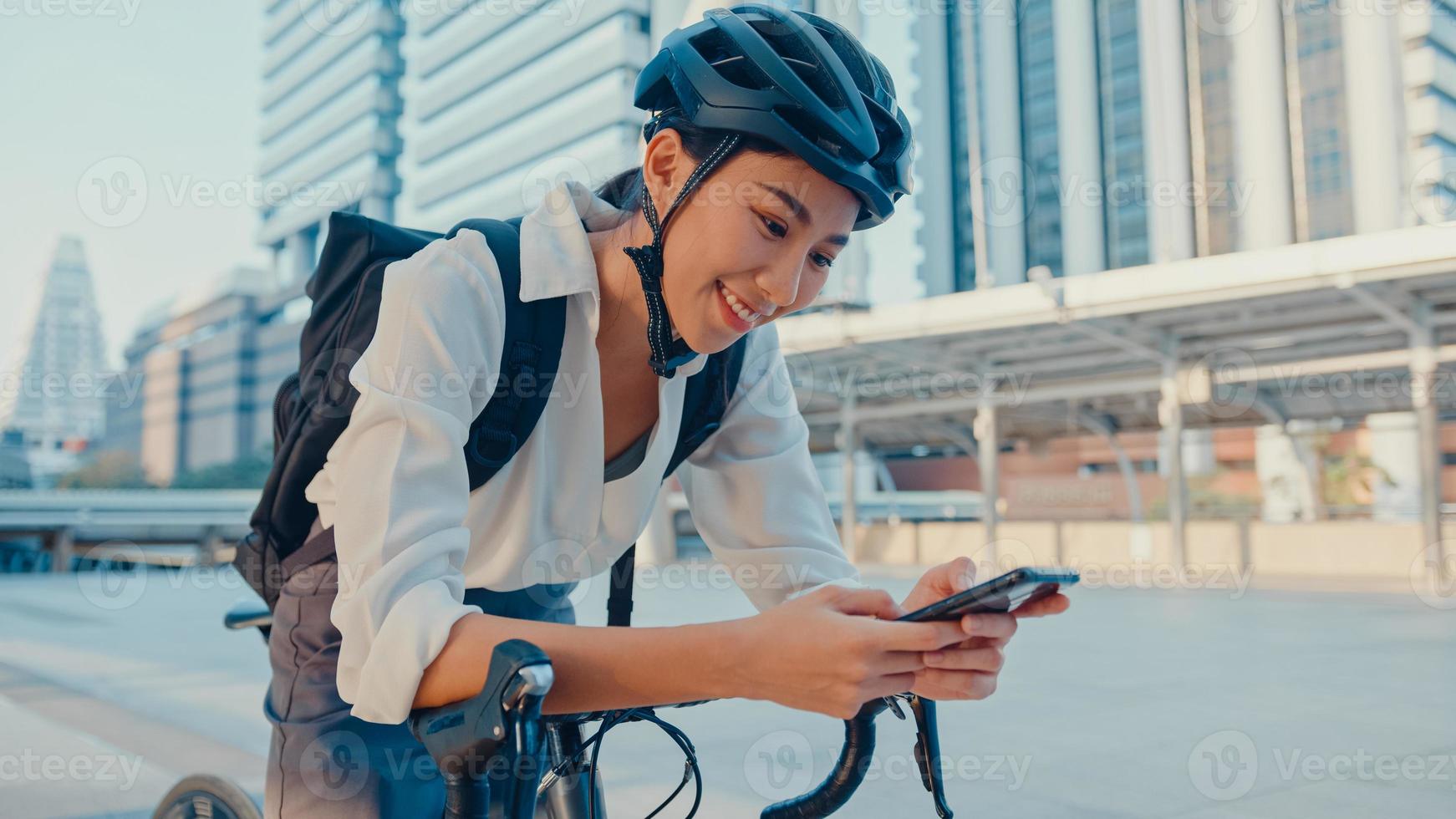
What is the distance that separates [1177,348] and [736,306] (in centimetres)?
1536

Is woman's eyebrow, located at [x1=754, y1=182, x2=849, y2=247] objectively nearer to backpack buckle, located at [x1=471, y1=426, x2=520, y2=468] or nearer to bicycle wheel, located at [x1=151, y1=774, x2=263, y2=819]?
backpack buckle, located at [x1=471, y1=426, x2=520, y2=468]

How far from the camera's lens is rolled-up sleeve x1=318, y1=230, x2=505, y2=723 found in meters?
0.95

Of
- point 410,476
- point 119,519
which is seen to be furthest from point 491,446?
point 119,519

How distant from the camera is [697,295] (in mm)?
1270

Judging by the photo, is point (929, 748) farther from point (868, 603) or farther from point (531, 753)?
point (531, 753)

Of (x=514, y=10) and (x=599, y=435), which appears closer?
(x=599, y=435)

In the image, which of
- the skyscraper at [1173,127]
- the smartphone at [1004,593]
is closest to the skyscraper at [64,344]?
the skyscraper at [1173,127]

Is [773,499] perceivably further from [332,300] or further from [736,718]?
[736,718]

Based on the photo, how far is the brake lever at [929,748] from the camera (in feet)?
3.85

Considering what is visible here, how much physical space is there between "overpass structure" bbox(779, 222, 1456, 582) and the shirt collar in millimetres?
11751

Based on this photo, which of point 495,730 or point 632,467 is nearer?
point 495,730

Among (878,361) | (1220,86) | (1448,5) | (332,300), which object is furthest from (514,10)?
(332,300)

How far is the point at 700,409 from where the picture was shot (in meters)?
1.52

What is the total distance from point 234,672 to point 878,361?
12.2 m
